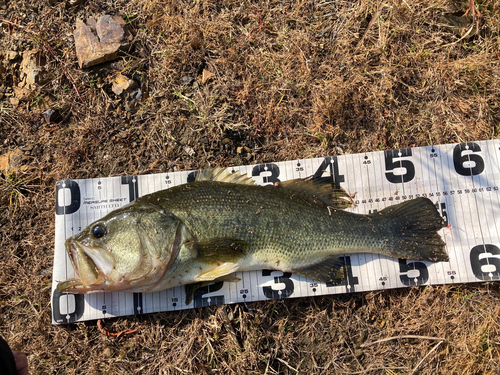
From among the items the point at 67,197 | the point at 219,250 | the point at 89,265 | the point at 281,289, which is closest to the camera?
the point at 89,265

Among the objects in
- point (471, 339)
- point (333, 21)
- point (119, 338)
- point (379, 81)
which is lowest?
point (471, 339)

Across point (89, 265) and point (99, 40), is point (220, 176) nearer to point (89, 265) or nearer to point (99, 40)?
point (89, 265)

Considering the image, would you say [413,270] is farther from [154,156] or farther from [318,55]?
[154,156]

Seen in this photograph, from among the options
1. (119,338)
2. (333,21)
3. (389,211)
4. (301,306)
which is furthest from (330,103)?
(119,338)

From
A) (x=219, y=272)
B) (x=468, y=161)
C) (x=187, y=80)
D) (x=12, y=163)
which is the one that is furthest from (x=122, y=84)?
(x=468, y=161)

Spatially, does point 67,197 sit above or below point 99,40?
below

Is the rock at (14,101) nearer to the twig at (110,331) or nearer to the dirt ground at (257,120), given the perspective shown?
the dirt ground at (257,120)
